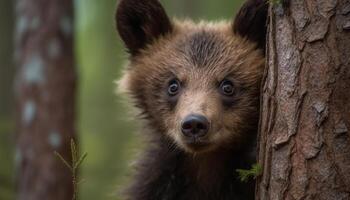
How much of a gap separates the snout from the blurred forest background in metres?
5.33

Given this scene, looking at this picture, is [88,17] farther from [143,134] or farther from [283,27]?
[283,27]

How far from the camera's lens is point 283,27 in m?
5.05

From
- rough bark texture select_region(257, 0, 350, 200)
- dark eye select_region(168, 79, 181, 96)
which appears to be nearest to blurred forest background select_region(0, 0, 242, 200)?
dark eye select_region(168, 79, 181, 96)

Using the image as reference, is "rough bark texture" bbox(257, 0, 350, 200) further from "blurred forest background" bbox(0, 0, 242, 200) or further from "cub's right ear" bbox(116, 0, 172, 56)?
"blurred forest background" bbox(0, 0, 242, 200)

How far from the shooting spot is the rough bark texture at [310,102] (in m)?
4.77

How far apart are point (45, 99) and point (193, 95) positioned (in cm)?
412

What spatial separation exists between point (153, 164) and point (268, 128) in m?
2.26

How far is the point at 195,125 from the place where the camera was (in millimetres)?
6078

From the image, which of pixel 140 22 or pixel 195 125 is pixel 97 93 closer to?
pixel 140 22

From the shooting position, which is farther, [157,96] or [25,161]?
[25,161]

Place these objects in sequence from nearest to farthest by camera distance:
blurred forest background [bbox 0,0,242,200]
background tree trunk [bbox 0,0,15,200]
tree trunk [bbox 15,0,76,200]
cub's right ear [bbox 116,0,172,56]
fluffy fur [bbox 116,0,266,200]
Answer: fluffy fur [bbox 116,0,266,200]
cub's right ear [bbox 116,0,172,56]
tree trunk [bbox 15,0,76,200]
blurred forest background [bbox 0,0,242,200]
background tree trunk [bbox 0,0,15,200]

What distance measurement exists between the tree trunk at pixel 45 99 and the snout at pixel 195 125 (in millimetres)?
4283

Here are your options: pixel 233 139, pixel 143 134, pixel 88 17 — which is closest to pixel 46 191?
pixel 143 134

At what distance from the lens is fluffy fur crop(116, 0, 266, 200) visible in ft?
21.8
